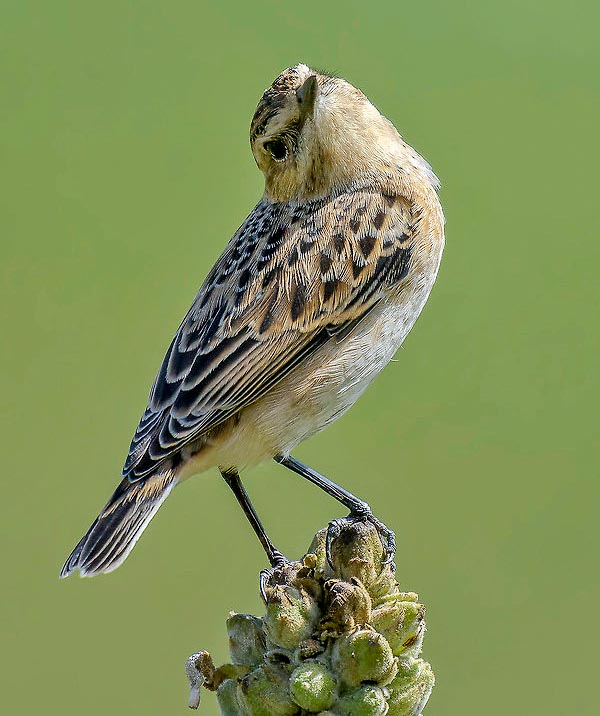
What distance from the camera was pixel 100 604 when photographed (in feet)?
21.4

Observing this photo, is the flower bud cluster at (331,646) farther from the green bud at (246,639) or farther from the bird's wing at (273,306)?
the bird's wing at (273,306)

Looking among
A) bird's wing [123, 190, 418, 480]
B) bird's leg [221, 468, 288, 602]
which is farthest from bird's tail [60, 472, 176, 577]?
bird's leg [221, 468, 288, 602]

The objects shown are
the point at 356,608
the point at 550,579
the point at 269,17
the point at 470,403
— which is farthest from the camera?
the point at 269,17

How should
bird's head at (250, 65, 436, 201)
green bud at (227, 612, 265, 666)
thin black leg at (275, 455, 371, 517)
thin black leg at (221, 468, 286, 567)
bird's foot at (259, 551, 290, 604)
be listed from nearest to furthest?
green bud at (227, 612, 265, 666) → bird's foot at (259, 551, 290, 604) → thin black leg at (275, 455, 371, 517) → thin black leg at (221, 468, 286, 567) → bird's head at (250, 65, 436, 201)

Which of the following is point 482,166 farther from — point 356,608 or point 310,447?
point 356,608

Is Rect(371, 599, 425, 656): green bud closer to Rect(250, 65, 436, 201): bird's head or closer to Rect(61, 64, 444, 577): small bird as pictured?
Rect(61, 64, 444, 577): small bird

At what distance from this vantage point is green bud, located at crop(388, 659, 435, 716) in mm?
2869

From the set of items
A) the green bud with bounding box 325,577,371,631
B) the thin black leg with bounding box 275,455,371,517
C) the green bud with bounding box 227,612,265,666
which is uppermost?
the thin black leg with bounding box 275,455,371,517

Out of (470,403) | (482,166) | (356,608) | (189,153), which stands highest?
(189,153)

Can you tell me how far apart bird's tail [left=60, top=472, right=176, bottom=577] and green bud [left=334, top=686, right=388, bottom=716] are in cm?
150

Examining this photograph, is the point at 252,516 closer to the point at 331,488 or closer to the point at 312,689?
the point at 331,488

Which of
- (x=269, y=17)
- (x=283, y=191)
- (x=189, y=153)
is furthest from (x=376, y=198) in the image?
(x=269, y=17)

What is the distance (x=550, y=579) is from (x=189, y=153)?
3.73 metres

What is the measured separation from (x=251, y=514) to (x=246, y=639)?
5.51ft
